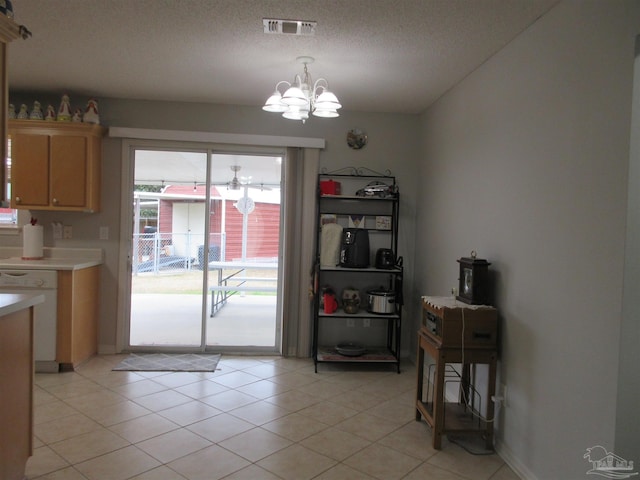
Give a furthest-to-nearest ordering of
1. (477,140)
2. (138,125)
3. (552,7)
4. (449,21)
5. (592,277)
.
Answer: (138,125)
(477,140)
(449,21)
(552,7)
(592,277)

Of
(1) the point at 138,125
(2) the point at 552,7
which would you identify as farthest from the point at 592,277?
(1) the point at 138,125

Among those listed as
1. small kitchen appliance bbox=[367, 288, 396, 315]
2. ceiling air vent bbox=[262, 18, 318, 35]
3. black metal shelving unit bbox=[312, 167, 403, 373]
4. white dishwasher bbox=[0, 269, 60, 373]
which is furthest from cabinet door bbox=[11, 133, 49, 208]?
small kitchen appliance bbox=[367, 288, 396, 315]

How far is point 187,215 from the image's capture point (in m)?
4.60

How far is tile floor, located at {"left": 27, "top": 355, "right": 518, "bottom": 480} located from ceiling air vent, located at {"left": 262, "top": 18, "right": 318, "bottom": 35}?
2.49m

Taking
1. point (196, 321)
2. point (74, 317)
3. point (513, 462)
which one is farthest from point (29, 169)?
point (513, 462)

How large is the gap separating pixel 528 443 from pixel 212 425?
1.91 meters

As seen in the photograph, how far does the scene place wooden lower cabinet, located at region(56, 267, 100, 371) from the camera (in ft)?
12.6

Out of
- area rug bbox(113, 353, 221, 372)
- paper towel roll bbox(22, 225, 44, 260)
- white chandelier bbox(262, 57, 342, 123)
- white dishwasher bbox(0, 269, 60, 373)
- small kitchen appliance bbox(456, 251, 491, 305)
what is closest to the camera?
small kitchen appliance bbox(456, 251, 491, 305)

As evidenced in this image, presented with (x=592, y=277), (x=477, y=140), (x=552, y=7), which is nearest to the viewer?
(x=592, y=277)

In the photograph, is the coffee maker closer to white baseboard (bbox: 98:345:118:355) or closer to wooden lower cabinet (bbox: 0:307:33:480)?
white baseboard (bbox: 98:345:118:355)

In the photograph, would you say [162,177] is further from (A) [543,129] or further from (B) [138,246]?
(A) [543,129]

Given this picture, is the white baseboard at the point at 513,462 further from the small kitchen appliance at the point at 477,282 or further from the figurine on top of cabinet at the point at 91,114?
the figurine on top of cabinet at the point at 91,114

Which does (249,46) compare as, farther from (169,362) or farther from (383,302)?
(169,362)

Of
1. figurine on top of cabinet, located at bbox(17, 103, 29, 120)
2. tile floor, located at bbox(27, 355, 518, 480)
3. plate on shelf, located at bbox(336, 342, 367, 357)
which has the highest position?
figurine on top of cabinet, located at bbox(17, 103, 29, 120)
